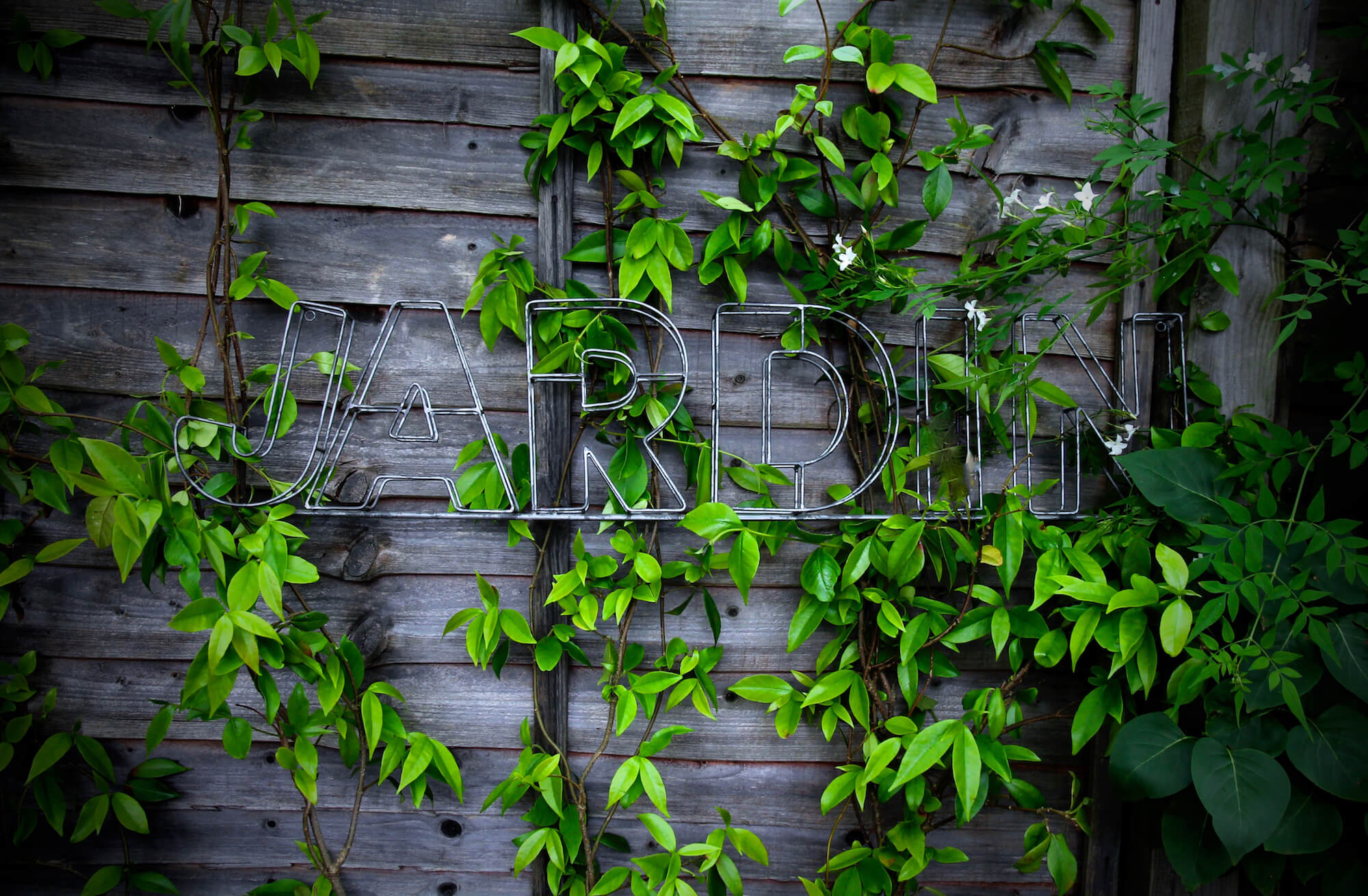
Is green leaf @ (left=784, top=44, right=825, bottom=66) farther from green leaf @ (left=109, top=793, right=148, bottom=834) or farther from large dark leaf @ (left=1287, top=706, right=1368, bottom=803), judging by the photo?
green leaf @ (left=109, top=793, right=148, bottom=834)

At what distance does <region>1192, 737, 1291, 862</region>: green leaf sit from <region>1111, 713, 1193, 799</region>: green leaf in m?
0.04

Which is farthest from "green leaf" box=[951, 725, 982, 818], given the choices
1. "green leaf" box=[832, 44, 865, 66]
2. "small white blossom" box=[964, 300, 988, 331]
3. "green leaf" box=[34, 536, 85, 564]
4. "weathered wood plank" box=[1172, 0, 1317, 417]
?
"green leaf" box=[34, 536, 85, 564]

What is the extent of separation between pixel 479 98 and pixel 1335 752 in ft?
5.66

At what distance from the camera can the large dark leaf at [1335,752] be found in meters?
0.98

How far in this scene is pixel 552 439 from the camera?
4.09 ft

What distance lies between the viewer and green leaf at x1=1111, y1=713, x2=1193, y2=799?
1045mm

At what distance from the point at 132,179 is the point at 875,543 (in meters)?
1.47

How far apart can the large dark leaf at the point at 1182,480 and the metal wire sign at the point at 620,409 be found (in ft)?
0.32

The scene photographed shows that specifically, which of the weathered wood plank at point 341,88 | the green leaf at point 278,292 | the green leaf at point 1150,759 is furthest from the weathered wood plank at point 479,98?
the green leaf at point 1150,759

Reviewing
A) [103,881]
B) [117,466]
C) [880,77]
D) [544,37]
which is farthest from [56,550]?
[880,77]

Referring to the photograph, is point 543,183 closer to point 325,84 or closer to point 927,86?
point 325,84

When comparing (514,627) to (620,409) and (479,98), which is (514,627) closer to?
(620,409)

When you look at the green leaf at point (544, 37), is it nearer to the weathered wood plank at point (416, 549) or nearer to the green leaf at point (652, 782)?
the weathered wood plank at point (416, 549)

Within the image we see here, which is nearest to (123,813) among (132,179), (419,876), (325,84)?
(419,876)
